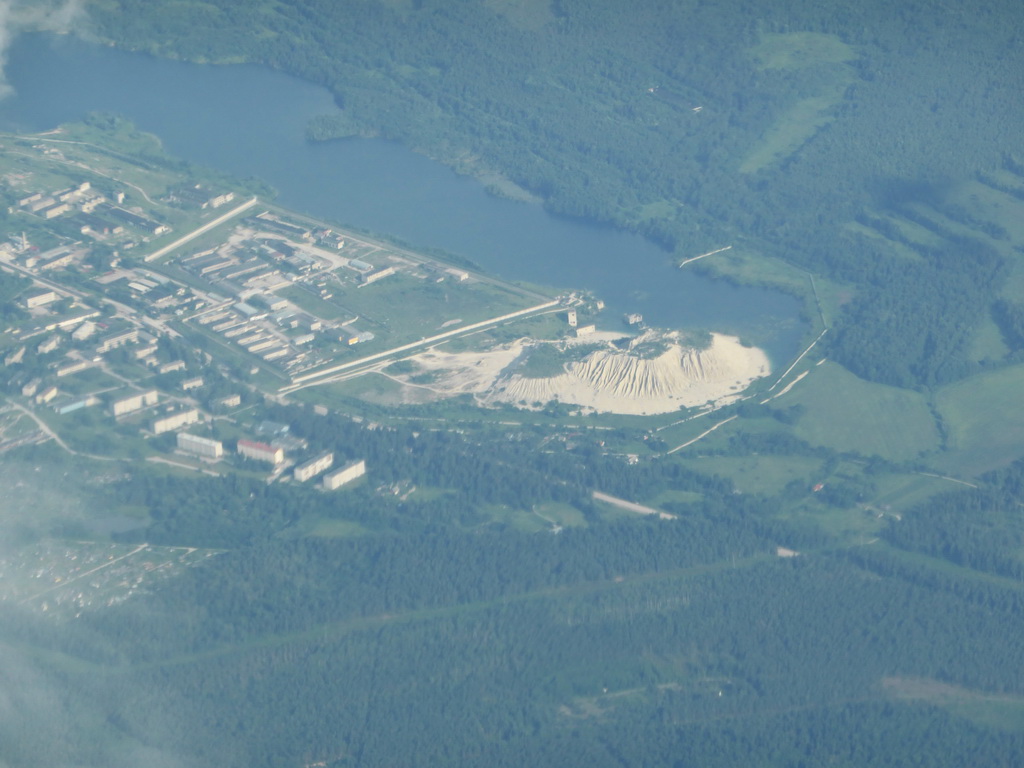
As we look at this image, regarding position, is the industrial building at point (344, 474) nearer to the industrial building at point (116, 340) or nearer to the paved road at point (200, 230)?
the industrial building at point (116, 340)

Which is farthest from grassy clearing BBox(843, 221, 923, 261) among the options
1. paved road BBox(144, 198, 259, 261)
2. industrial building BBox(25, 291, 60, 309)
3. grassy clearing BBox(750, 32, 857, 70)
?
industrial building BBox(25, 291, 60, 309)

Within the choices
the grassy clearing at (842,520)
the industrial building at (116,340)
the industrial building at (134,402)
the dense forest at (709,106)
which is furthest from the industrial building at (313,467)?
the dense forest at (709,106)

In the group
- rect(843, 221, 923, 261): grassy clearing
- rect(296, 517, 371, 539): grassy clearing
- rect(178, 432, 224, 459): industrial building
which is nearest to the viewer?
rect(296, 517, 371, 539): grassy clearing

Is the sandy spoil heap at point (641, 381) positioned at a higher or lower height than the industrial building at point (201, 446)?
higher

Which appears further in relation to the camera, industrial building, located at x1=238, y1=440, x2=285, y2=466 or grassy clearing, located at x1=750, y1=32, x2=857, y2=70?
grassy clearing, located at x1=750, y1=32, x2=857, y2=70

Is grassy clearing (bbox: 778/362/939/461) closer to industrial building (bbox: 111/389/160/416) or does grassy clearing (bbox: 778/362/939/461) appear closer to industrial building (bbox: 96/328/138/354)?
industrial building (bbox: 111/389/160/416)

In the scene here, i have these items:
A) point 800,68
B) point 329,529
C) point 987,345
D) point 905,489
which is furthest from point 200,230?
point 800,68

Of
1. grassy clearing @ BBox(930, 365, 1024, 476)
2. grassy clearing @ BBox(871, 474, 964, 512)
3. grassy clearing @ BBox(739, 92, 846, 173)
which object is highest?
grassy clearing @ BBox(739, 92, 846, 173)
